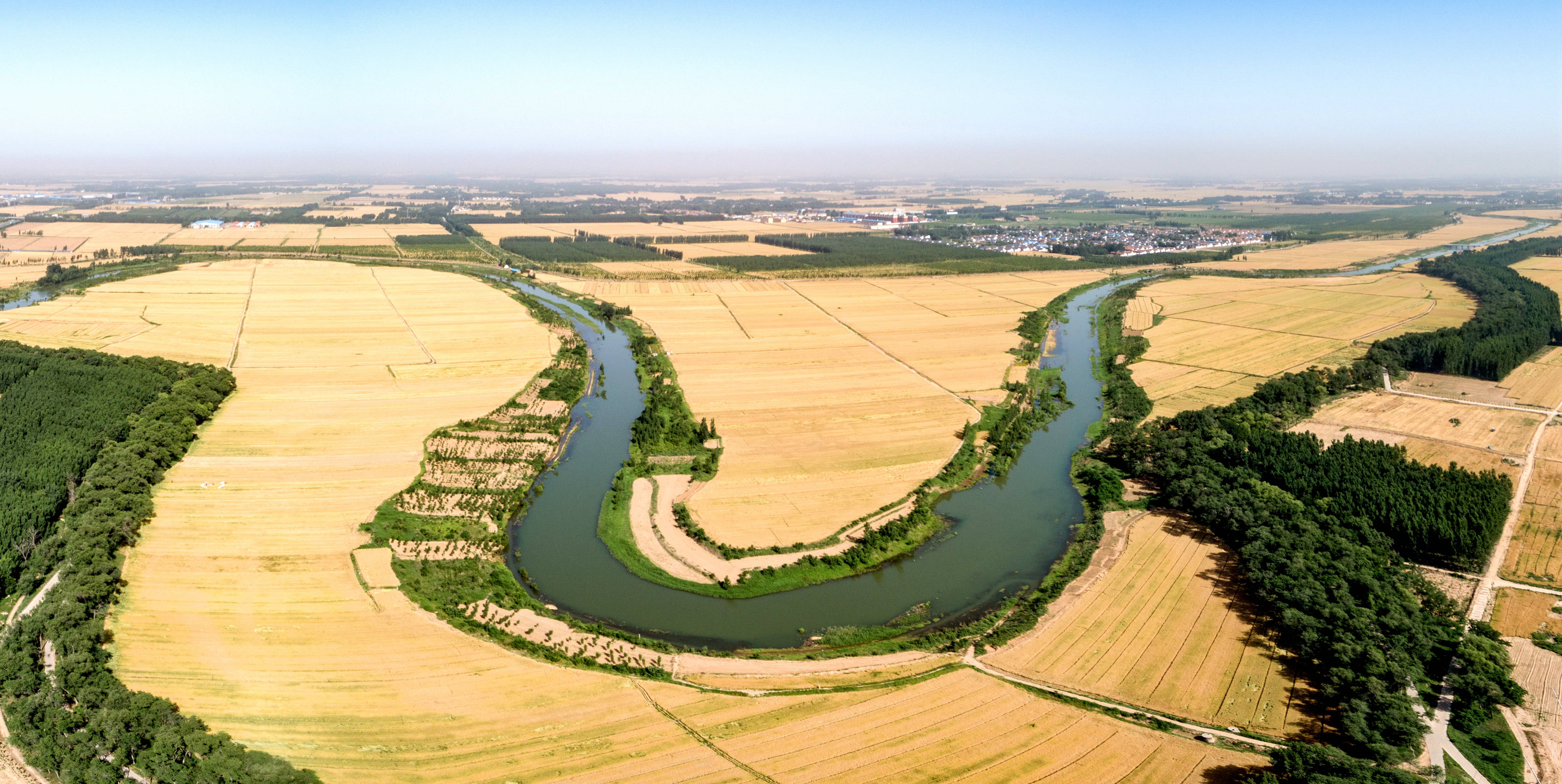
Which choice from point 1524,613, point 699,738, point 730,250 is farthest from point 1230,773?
point 730,250

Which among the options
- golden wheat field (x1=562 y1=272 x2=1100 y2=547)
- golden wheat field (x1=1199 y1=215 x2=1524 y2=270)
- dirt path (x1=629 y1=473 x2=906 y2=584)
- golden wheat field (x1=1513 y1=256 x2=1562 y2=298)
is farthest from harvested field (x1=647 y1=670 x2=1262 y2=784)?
golden wheat field (x1=1199 y1=215 x2=1524 y2=270)

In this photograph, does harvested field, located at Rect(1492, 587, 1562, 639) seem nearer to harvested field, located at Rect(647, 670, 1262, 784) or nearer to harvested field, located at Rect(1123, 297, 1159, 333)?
harvested field, located at Rect(647, 670, 1262, 784)

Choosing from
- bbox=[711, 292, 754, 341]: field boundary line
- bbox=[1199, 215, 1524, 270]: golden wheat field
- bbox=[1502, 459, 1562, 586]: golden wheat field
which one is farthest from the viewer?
bbox=[1199, 215, 1524, 270]: golden wheat field

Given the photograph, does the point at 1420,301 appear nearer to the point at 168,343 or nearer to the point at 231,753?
the point at 231,753

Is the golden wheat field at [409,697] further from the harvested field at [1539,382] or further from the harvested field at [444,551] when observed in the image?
the harvested field at [1539,382]

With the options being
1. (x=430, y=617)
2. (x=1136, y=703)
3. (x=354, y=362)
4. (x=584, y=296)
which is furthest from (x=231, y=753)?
(x=584, y=296)

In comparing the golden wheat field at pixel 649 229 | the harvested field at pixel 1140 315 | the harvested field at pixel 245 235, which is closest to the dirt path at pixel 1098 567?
the harvested field at pixel 1140 315

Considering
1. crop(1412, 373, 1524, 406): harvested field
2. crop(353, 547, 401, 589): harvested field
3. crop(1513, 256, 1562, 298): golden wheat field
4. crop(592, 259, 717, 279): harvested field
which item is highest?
crop(1513, 256, 1562, 298): golden wheat field

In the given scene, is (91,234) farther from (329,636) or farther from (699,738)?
(699,738)
